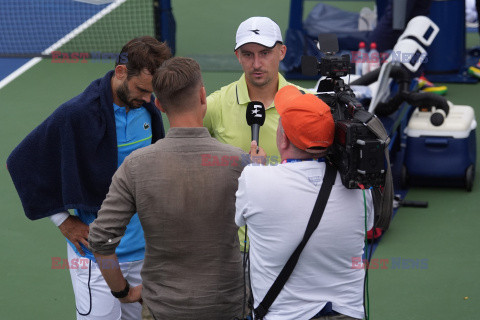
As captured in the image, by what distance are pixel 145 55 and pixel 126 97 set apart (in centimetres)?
32

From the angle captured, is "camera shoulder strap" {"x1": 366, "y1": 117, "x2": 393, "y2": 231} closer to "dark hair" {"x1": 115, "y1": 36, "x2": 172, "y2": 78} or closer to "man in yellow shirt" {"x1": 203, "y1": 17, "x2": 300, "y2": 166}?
"man in yellow shirt" {"x1": 203, "y1": 17, "x2": 300, "y2": 166}

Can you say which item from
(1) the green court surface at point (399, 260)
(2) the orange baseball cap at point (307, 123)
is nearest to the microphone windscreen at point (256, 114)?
(2) the orange baseball cap at point (307, 123)

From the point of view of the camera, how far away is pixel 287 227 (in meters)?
3.12

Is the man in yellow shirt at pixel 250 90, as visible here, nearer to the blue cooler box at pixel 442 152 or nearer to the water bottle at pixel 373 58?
the blue cooler box at pixel 442 152

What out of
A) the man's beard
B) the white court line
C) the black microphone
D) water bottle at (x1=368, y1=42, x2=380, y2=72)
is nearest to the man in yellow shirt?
the black microphone

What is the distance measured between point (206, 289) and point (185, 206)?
1.32 feet

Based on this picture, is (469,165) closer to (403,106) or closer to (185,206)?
(403,106)

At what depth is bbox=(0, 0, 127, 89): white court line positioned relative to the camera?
11.5 m

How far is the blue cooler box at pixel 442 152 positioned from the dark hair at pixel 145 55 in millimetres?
4312

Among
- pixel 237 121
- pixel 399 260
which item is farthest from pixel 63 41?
pixel 237 121

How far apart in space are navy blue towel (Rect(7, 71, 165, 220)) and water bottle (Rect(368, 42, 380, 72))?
6.09 m

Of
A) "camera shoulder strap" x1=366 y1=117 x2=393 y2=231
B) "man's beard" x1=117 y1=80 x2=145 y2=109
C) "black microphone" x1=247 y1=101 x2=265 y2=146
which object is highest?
"man's beard" x1=117 y1=80 x2=145 y2=109

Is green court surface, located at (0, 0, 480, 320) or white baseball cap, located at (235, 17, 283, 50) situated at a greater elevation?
white baseball cap, located at (235, 17, 283, 50)

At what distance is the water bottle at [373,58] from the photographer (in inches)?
381
